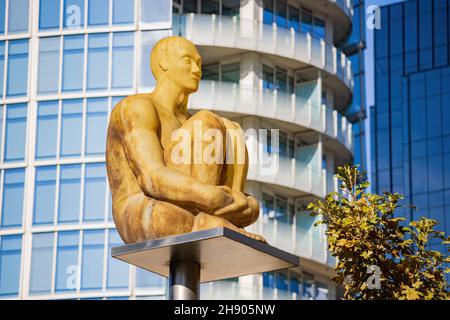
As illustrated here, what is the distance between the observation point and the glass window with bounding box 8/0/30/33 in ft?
167

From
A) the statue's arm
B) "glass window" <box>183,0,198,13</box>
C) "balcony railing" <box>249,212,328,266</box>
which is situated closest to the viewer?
the statue's arm

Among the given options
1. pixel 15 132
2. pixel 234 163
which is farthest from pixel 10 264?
pixel 234 163

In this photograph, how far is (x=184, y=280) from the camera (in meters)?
16.1

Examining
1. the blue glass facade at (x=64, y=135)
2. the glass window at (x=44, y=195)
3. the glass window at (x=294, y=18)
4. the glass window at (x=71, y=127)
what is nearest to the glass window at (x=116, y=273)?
the blue glass facade at (x=64, y=135)

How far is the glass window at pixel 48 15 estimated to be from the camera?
50.6m

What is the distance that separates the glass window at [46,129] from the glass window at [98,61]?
1.71 metres

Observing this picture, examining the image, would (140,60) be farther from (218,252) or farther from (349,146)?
(218,252)

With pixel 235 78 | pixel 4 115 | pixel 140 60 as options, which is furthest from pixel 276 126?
pixel 4 115

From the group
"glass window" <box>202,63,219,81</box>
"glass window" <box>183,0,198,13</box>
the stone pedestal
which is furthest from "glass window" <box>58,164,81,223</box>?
the stone pedestal

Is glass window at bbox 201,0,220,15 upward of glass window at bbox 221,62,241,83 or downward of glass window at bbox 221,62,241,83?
upward

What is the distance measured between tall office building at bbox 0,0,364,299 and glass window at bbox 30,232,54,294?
0.05 m

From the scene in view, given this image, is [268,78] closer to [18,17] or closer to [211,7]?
[211,7]

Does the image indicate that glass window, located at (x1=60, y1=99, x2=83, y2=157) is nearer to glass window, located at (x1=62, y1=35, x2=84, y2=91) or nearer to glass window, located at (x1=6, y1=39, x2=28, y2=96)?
glass window, located at (x1=62, y1=35, x2=84, y2=91)
